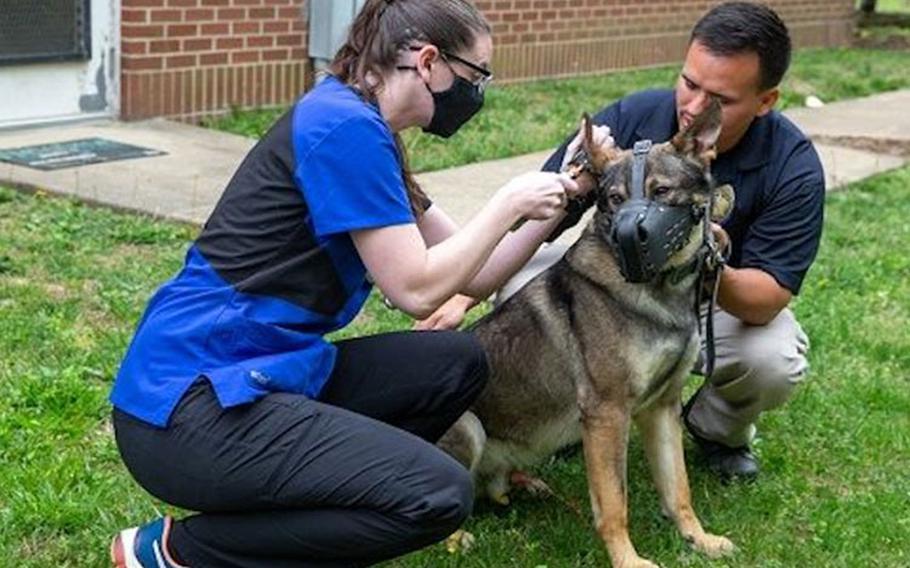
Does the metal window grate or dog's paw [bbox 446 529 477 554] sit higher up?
the metal window grate

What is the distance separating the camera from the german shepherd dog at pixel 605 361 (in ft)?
11.8

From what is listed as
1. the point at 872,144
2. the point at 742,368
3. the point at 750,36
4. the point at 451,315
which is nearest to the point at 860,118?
the point at 872,144

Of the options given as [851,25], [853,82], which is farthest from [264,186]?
[851,25]

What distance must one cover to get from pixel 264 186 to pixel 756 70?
4.77ft

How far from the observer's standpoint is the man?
12.9ft

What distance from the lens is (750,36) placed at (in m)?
3.89

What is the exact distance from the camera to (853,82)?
44.6 feet

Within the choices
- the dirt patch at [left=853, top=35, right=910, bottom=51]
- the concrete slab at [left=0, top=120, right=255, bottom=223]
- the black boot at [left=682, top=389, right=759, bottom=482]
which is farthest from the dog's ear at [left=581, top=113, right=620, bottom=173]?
the dirt patch at [left=853, top=35, right=910, bottom=51]

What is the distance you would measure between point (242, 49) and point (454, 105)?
20.6 feet

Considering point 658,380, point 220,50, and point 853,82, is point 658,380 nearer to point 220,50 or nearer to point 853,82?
point 220,50

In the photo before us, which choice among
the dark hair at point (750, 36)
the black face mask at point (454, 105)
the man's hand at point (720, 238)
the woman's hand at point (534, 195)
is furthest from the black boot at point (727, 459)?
the black face mask at point (454, 105)

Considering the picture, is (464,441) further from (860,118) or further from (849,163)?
(860,118)

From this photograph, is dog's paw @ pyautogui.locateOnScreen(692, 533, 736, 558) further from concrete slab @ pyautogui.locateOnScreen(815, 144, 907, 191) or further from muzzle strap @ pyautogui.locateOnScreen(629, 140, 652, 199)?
concrete slab @ pyautogui.locateOnScreen(815, 144, 907, 191)

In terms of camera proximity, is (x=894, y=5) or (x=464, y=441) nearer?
(x=464, y=441)
